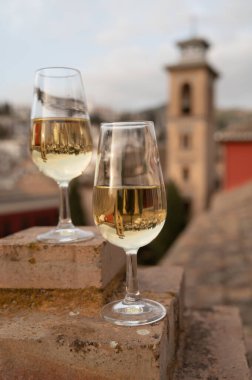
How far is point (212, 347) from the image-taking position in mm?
1360

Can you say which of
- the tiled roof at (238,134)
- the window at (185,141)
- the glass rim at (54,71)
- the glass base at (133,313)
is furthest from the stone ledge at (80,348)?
the window at (185,141)

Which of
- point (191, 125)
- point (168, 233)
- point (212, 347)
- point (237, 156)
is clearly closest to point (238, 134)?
point (237, 156)

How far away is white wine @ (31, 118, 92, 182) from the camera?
124cm

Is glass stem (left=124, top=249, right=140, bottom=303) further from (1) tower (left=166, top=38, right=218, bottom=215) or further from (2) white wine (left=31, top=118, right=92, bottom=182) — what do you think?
(1) tower (left=166, top=38, right=218, bottom=215)

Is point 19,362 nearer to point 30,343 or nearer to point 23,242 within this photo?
point 30,343

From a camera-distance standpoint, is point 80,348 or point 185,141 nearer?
point 80,348

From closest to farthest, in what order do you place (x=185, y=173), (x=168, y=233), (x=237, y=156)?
(x=237, y=156)
(x=168, y=233)
(x=185, y=173)

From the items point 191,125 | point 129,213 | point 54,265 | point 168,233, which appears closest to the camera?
point 129,213

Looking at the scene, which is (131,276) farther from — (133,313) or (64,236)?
(64,236)

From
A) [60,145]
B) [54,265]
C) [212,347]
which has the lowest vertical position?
[212,347]

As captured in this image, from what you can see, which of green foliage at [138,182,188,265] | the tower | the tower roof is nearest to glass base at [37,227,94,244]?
green foliage at [138,182,188,265]

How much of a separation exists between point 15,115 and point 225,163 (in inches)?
504

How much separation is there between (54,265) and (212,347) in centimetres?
53

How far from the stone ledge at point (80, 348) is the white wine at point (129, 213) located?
0.21m
